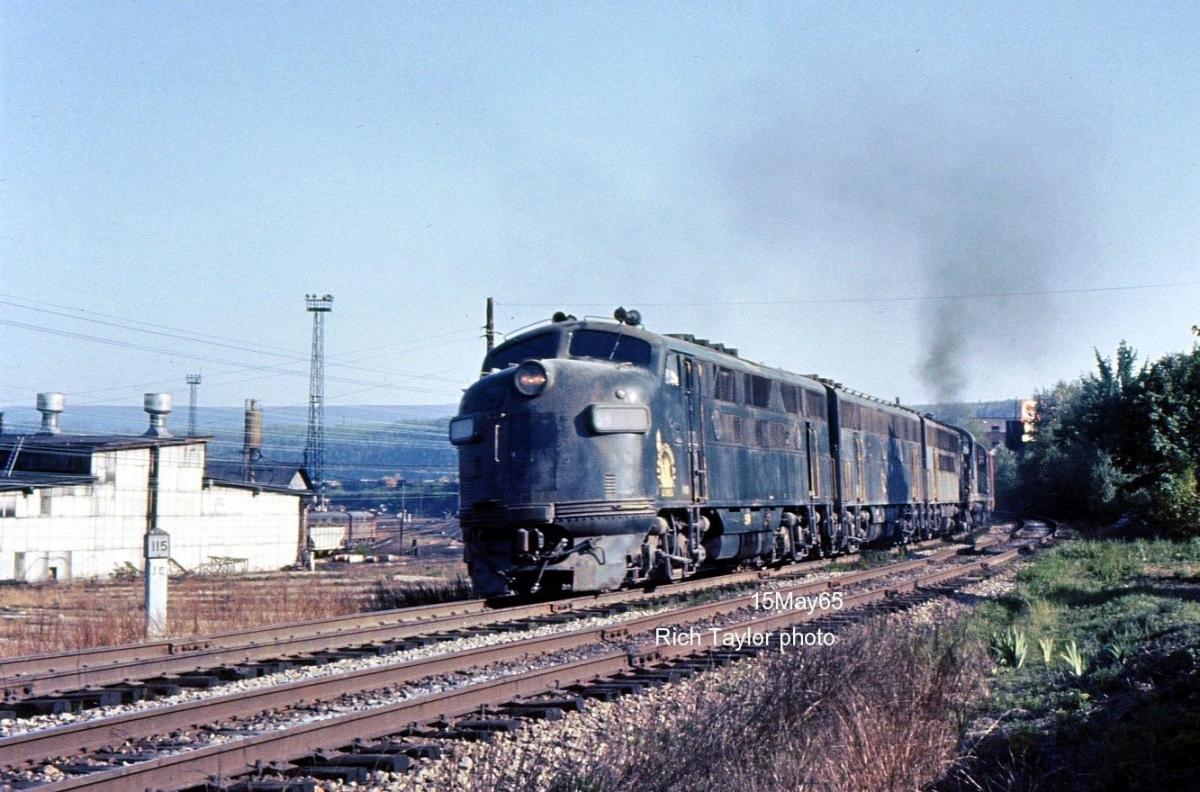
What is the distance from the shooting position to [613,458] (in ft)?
49.2

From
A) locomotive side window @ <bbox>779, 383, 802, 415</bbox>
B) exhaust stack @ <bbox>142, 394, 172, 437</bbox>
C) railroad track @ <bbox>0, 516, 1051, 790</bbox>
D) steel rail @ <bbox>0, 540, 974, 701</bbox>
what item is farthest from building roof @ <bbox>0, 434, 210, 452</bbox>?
railroad track @ <bbox>0, 516, 1051, 790</bbox>

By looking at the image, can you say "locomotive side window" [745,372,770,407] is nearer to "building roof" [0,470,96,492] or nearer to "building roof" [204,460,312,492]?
"building roof" [0,470,96,492]

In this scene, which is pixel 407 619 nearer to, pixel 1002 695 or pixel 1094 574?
pixel 1002 695

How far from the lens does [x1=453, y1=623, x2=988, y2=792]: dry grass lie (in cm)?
565

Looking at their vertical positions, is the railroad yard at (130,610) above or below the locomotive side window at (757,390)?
below

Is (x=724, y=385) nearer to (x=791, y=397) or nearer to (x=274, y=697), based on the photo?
(x=791, y=397)

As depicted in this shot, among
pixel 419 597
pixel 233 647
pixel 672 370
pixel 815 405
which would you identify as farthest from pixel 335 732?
pixel 815 405

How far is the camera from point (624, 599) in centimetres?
1605

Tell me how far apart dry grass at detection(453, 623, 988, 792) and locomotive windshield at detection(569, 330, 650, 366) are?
7233mm

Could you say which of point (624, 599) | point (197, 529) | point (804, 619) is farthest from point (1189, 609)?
point (197, 529)

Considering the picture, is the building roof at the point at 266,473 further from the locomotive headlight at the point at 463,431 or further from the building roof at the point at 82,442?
the locomotive headlight at the point at 463,431

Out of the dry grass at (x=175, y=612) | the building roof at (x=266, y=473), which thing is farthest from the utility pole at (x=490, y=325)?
the building roof at (x=266, y=473)

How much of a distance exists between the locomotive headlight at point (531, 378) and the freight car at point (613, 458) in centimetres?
2

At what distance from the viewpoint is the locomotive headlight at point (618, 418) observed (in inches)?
588
